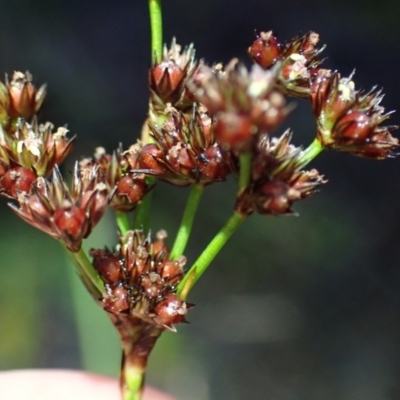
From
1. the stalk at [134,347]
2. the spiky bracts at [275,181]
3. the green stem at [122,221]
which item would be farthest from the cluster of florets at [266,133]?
the stalk at [134,347]

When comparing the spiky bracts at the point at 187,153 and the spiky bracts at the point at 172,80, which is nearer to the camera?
the spiky bracts at the point at 187,153

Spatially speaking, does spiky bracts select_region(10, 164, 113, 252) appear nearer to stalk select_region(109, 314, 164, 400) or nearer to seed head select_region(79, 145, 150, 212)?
seed head select_region(79, 145, 150, 212)

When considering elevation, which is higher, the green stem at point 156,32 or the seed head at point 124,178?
the green stem at point 156,32

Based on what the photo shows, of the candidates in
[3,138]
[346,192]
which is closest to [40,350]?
[346,192]

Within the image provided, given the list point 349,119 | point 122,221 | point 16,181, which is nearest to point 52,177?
point 16,181

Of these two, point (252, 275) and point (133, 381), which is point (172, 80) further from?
point (252, 275)

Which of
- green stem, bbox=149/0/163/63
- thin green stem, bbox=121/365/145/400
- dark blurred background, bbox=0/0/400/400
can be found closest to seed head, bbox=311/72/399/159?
green stem, bbox=149/0/163/63

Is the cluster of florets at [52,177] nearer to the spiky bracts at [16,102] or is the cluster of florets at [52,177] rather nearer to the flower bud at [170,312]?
the spiky bracts at [16,102]
